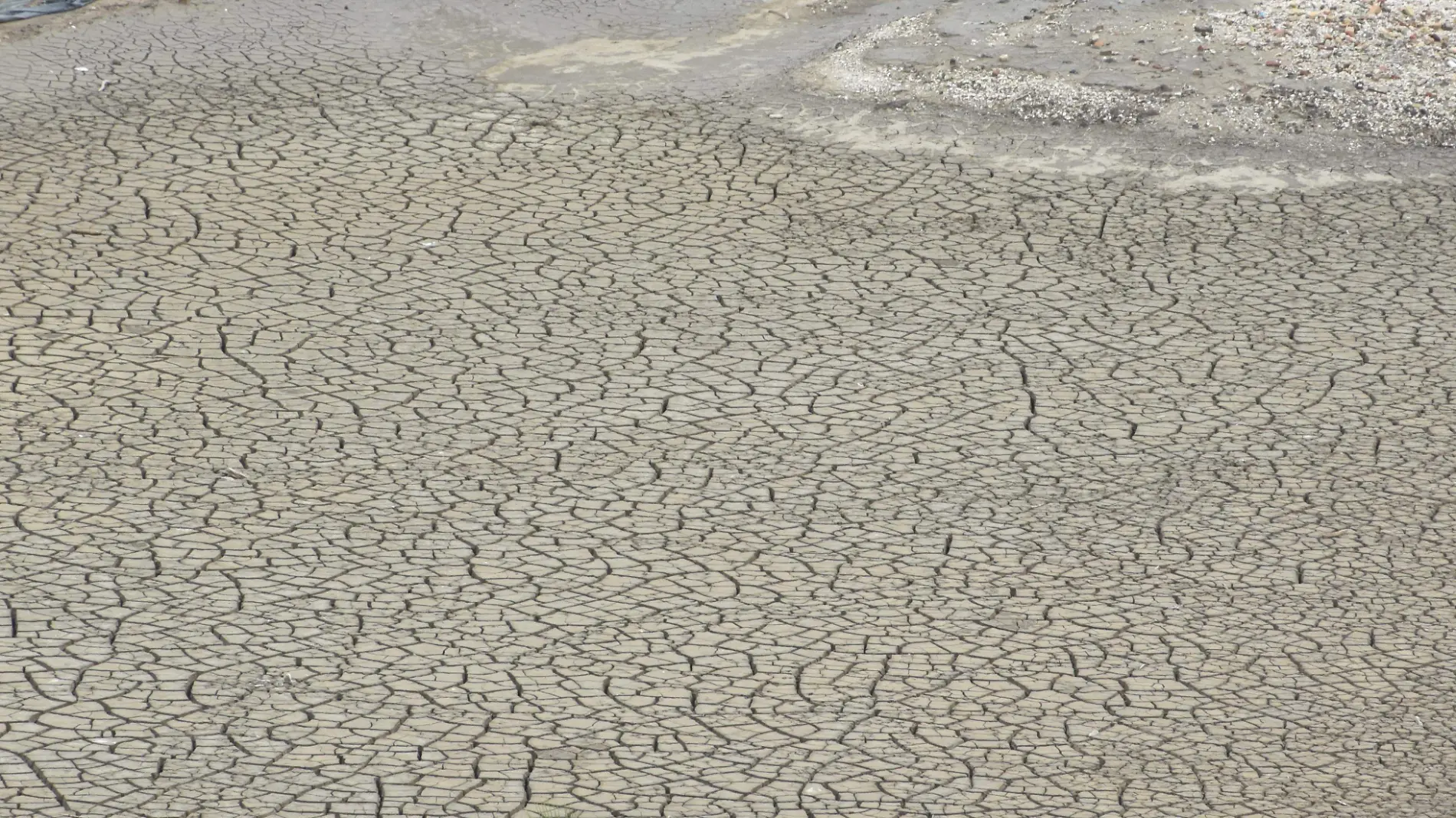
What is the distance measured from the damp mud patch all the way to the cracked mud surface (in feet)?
1.39

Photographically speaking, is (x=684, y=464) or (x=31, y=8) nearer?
(x=684, y=464)

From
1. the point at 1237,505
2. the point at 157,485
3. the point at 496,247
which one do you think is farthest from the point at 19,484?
the point at 1237,505

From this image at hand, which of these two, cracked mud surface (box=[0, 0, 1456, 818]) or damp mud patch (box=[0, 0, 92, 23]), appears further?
damp mud patch (box=[0, 0, 92, 23])

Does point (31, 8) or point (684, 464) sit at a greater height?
point (31, 8)

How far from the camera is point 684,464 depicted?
16.7 feet

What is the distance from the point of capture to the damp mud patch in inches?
318

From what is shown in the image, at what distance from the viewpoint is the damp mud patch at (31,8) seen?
8086mm

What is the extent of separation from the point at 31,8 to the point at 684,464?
463 cm

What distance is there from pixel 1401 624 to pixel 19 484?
344cm

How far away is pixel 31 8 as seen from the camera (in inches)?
322

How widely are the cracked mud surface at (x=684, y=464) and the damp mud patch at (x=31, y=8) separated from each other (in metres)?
0.42

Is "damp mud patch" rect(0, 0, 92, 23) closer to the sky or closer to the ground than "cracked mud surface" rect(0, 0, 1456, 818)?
closer to the sky

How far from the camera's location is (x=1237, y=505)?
194 inches

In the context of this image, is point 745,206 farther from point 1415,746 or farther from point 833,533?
point 1415,746
